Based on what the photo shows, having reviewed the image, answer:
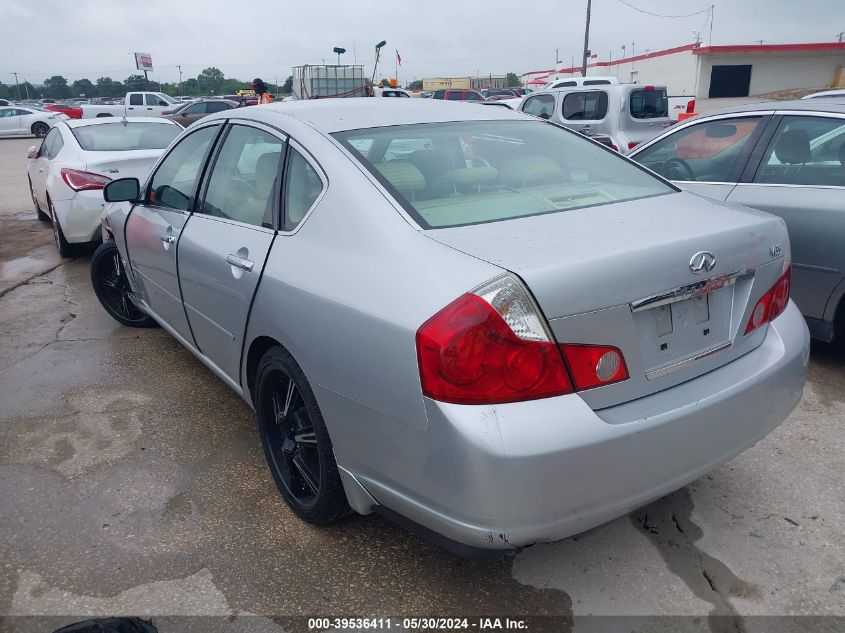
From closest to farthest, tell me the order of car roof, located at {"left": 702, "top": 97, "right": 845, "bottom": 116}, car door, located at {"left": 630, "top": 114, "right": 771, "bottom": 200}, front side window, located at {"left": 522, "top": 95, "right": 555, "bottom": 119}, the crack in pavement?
the crack in pavement → car roof, located at {"left": 702, "top": 97, "right": 845, "bottom": 116} → car door, located at {"left": 630, "top": 114, "right": 771, "bottom": 200} → front side window, located at {"left": 522, "top": 95, "right": 555, "bottom": 119}

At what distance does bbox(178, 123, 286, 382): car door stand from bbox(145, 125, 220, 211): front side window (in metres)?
0.20

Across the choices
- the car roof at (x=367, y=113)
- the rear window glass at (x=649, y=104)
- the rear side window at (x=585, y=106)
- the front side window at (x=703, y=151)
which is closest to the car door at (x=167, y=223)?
the car roof at (x=367, y=113)

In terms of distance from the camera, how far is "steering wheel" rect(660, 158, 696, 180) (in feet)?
15.8

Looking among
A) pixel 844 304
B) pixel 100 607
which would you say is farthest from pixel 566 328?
pixel 844 304

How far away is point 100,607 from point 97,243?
6160 mm

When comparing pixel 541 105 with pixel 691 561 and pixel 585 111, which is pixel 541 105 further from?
pixel 691 561

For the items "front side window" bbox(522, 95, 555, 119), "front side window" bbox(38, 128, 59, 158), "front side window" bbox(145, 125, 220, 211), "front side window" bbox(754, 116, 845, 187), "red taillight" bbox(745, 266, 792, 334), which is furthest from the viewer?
"front side window" bbox(522, 95, 555, 119)

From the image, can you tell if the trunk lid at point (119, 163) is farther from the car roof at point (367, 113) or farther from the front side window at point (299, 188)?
the front side window at point (299, 188)

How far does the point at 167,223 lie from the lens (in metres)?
3.71

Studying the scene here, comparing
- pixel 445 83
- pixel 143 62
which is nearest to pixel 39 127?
pixel 143 62

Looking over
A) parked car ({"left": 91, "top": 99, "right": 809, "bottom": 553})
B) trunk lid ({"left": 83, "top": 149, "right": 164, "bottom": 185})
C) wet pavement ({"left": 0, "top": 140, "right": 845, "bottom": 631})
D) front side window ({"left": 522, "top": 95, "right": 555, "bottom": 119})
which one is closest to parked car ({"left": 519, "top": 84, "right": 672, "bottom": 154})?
front side window ({"left": 522, "top": 95, "right": 555, "bottom": 119})

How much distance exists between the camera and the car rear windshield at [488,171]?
2465mm

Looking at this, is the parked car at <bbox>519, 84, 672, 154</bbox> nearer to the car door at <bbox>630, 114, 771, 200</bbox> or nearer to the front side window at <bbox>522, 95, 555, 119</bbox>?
the front side window at <bbox>522, 95, 555, 119</bbox>

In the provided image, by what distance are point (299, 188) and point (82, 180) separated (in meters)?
5.18
